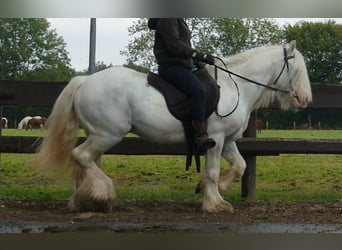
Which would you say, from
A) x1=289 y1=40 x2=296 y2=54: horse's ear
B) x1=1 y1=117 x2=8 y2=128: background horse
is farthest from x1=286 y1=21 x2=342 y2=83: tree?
x1=1 y1=117 x2=8 y2=128: background horse

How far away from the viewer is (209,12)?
221cm

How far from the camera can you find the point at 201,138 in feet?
8.54

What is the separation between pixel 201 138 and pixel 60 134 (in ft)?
1.93

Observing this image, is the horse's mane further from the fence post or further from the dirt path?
the dirt path

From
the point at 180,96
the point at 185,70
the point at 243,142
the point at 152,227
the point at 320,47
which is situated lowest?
the point at 152,227

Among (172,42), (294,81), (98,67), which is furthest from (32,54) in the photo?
(294,81)

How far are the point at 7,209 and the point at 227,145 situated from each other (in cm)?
99

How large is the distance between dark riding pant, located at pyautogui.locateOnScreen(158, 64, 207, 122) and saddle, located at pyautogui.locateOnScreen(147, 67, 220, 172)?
3 centimetres

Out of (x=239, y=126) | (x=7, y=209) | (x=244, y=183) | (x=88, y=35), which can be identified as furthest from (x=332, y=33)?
(x=7, y=209)

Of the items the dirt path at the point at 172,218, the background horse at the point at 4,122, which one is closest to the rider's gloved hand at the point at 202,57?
the dirt path at the point at 172,218

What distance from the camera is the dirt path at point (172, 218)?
2.47 meters

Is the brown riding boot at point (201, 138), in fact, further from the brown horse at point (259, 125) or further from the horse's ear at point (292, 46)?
the horse's ear at point (292, 46)

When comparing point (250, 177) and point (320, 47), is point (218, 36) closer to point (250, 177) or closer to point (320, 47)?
point (320, 47)

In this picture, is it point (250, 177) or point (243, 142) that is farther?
point (243, 142)
